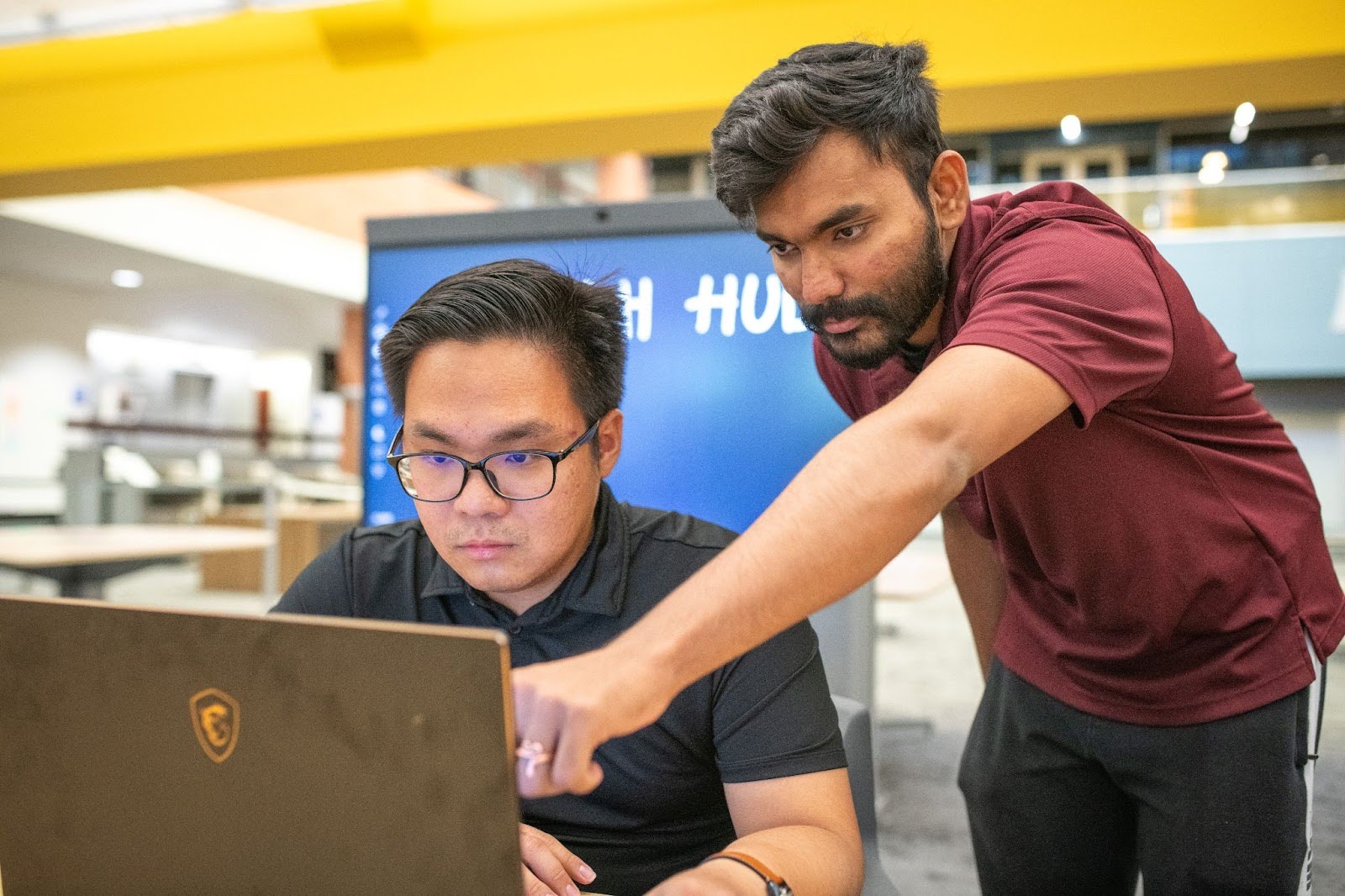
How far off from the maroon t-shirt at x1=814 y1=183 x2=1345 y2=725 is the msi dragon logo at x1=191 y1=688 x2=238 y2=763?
0.74 meters

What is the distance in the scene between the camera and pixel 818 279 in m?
1.08

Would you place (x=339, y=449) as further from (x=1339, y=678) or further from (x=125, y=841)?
(x=125, y=841)

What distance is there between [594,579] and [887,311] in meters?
0.43

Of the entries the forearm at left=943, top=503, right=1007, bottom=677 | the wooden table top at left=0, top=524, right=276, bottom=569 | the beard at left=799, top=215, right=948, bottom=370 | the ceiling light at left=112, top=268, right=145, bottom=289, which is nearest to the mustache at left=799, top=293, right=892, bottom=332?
the beard at left=799, top=215, right=948, bottom=370

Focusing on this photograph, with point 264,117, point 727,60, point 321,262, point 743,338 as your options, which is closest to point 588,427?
point 743,338

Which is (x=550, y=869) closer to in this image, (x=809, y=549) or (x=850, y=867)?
(x=850, y=867)

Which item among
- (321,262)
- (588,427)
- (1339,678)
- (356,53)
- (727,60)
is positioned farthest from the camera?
(321,262)

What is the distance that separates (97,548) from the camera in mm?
4109

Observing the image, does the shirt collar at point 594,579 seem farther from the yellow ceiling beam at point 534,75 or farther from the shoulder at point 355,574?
the yellow ceiling beam at point 534,75

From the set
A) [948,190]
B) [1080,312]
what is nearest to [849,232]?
[948,190]

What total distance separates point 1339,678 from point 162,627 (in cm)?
395

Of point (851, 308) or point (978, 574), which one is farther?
point (978, 574)

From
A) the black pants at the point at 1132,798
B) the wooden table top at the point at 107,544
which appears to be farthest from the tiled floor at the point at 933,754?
the wooden table top at the point at 107,544

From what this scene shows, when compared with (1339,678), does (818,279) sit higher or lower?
higher
